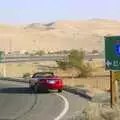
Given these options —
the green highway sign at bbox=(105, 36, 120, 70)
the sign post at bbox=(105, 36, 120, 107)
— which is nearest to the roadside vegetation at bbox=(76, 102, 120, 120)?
the sign post at bbox=(105, 36, 120, 107)

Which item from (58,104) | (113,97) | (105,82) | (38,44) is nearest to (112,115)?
(113,97)

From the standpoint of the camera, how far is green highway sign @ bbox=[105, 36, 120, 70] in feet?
59.0

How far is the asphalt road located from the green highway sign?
2851 millimetres

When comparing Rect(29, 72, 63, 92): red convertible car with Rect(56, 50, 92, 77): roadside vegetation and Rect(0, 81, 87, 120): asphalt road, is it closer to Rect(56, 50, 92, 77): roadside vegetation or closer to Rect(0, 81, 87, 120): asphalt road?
Rect(0, 81, 87, 120): asphalt road

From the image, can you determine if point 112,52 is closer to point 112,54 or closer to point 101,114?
point 112,54

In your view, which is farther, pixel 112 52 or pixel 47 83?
pixel 47 83

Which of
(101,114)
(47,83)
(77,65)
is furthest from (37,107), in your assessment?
(77,65)

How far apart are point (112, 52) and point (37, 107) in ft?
25.7

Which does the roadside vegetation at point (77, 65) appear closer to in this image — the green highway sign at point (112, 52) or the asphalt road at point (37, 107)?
the asphalt road at point (37, 107)

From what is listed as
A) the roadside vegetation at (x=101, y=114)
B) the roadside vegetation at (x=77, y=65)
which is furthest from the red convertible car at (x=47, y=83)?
the roadside vegetation at (x=77, y=65)

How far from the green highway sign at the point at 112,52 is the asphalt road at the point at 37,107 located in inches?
112

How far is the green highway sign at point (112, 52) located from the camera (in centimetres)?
1798

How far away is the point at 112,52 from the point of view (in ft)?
59.6

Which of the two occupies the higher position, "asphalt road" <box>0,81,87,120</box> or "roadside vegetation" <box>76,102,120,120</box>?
"roadside vegetation" <box>76,102,120,120</box>
